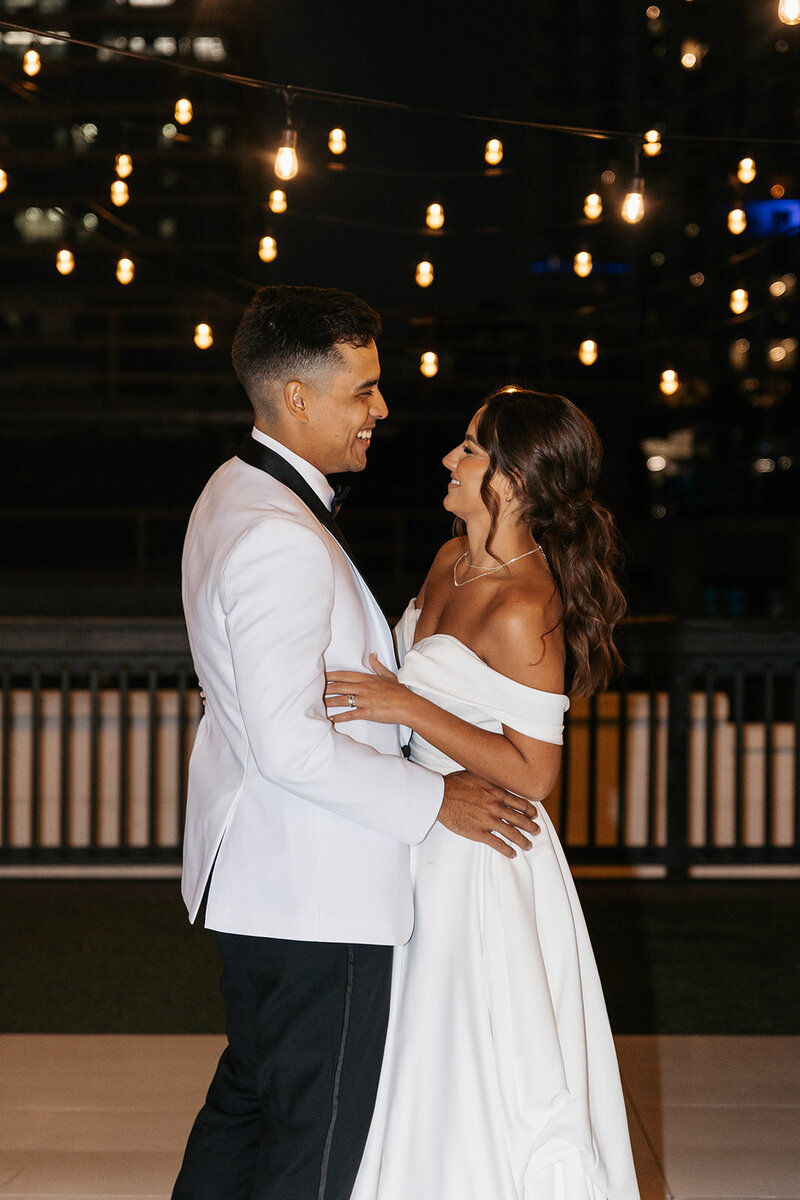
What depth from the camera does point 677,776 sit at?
484 cm

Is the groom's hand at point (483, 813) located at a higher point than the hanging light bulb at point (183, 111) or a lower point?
lower

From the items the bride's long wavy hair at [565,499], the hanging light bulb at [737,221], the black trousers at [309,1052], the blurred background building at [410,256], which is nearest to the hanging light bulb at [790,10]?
the blurred background building at [410,256]

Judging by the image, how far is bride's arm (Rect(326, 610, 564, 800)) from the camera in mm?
1694

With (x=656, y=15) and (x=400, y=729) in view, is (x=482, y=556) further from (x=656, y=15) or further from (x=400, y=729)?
(x=656, y=15)

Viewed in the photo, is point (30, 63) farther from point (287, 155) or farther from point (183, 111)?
point (287, 155)

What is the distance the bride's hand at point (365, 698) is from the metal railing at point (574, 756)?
3225 millimetres

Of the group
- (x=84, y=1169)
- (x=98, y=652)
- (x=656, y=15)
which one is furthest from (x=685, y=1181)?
(x=656, y=15)

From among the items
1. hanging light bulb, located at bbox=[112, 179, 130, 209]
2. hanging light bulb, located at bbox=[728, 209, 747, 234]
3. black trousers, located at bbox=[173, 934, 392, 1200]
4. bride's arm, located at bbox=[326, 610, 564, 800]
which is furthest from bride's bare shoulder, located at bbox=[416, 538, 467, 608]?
hanging light bulb, located at bbox=[112, 179, 130, 209]

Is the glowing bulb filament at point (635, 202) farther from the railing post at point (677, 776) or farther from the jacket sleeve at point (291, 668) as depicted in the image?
the jacket sleeve at point (291, 668)

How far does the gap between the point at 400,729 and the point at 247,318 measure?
25.2 inches

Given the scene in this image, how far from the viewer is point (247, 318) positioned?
168cm

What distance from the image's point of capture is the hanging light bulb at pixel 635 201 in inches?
163

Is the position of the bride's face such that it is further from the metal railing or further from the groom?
the metal railing

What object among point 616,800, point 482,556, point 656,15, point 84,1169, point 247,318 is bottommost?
point 84,1169
